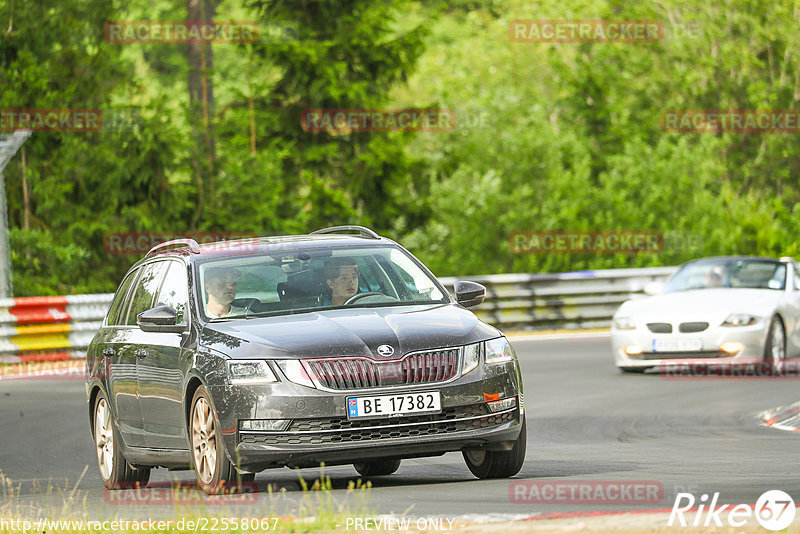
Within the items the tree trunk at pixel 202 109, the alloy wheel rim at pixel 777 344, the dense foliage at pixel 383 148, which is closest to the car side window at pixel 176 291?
the alloy wheel rim at pixel 777 344

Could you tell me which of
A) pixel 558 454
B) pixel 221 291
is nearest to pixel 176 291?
pixel 221 291

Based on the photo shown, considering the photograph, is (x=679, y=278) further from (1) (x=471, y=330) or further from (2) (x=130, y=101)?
(2) (x=130, y=101)

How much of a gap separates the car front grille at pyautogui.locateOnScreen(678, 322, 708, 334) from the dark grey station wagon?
7837 millimetres

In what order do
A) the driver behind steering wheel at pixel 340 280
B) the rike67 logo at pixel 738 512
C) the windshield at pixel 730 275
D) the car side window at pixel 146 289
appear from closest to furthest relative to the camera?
the rike67 logo at pixel 738 512 < the driver behind steering wheel at pixel 340 280 < the car side window at pixel 146 289 < the windshield at pixel 730 275

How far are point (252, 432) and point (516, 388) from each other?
5.32 ft

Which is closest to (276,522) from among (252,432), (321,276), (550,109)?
(252,432)

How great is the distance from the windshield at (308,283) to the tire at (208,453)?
2.08 feet

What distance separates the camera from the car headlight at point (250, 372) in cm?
852

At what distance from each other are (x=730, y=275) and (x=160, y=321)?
10946mm

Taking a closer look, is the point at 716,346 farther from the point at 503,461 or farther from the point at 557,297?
the point at 557,297

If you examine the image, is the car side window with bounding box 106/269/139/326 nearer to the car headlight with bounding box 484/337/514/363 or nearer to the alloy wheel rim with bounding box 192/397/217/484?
the alloy wheel rim with bounding box 192/397/217/484

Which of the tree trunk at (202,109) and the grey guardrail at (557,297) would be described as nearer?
the grey guardrail at (557,297)

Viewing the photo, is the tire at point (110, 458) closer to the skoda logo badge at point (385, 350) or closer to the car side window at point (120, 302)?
the car side window at point (120, 302)

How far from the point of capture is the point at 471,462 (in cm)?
952
